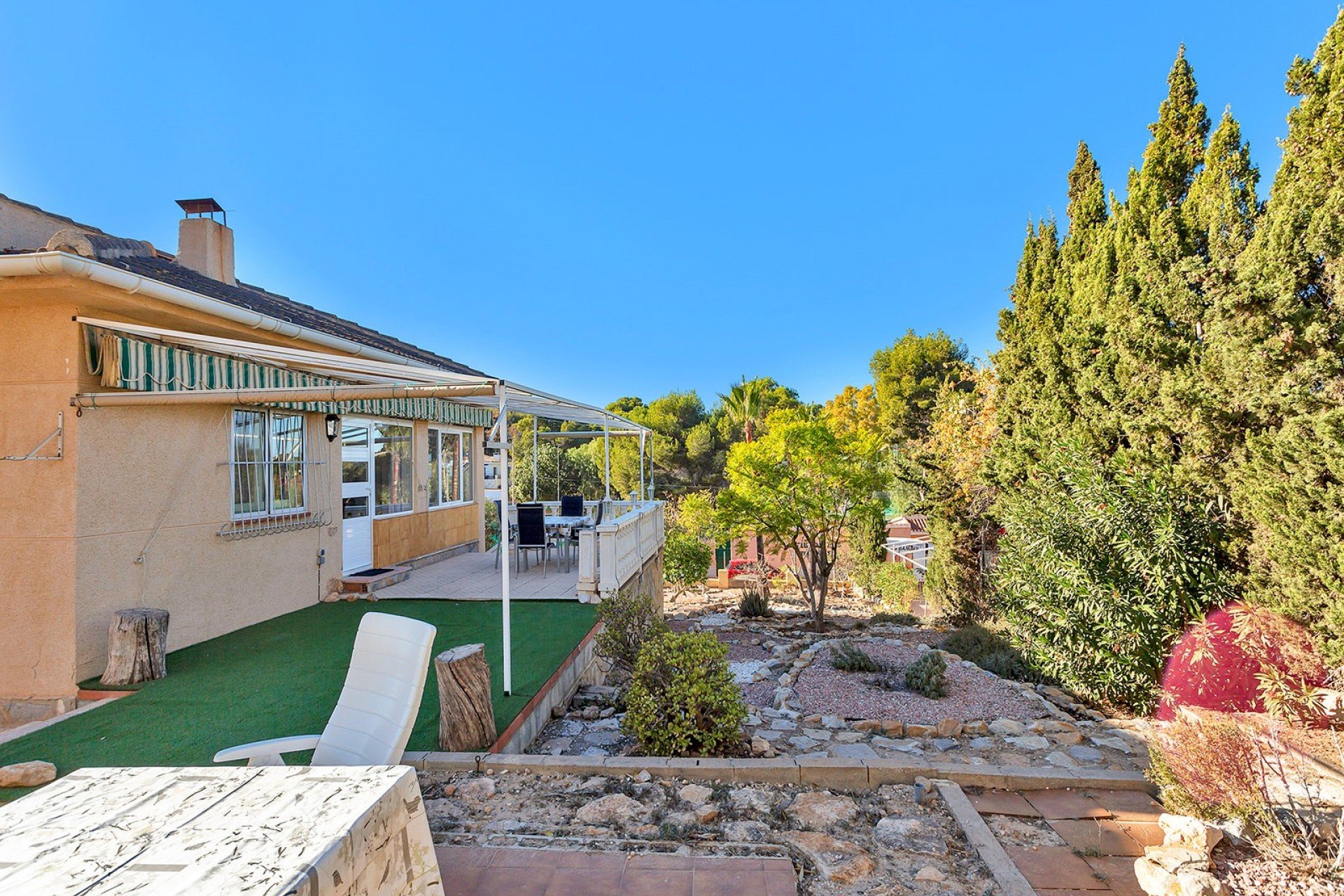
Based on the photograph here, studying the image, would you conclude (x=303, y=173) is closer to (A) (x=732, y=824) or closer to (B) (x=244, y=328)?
(B) (x=244, y=328)

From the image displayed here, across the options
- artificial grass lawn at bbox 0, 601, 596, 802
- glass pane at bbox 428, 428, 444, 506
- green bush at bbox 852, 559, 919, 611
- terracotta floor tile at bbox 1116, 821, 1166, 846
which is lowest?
green bush at bbox 852, 559, 919, 611

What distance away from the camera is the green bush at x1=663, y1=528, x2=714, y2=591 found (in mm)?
18766

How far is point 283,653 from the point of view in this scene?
6.60 metres

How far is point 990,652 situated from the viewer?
30.7ft

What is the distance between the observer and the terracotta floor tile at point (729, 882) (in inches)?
115

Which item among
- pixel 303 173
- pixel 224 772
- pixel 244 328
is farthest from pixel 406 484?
pixel 303 173

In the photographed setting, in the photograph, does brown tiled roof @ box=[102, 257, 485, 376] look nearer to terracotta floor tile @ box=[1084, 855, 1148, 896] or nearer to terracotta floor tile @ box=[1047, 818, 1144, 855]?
terracotta floor tile @ box=[1047, 818, 1144, 855]

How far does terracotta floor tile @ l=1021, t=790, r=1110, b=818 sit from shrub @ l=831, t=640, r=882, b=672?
14.3 feet

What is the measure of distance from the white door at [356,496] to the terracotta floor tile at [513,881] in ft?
24.9

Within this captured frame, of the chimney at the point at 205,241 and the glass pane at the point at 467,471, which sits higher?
the chimney at the point at 205,241

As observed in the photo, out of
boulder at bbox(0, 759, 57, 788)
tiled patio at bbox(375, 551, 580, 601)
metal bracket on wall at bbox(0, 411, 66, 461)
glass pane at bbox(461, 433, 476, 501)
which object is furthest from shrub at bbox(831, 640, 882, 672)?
metal bracket on wall at bbox(0, 411, 66, 461)

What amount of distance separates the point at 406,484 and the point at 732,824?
30.7 ft

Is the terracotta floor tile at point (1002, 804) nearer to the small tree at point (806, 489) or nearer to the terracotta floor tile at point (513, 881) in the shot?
the terracotta floor tile at point (513, 881)

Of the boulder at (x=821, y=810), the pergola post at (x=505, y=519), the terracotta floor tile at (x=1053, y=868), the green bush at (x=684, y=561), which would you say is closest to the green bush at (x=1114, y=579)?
the terracotta floor tile at (x=1053, y=868)
